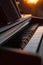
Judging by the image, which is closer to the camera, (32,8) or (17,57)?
(17,57)

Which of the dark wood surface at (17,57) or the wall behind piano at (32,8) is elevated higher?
the dark wood surface at (17,57)

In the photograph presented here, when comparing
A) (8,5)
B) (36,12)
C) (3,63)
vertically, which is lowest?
(36,12)

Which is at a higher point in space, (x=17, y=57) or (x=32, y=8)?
(x=17, y=57)

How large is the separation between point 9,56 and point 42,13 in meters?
8.19

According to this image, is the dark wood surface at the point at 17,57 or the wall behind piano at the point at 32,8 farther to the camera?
the wall behind piano at the point at 32,8

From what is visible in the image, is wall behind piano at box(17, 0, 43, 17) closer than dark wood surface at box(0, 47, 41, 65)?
No

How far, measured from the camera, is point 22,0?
923cm

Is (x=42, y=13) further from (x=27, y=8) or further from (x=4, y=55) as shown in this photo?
(x=4, y=55)

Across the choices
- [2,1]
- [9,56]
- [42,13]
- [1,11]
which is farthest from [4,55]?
[42,13]

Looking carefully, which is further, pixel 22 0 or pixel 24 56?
pixel 22 0

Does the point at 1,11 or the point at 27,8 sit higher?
the point at 1,11

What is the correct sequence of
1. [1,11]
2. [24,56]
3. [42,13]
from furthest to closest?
[42,13] → [1,11] → [24,56]

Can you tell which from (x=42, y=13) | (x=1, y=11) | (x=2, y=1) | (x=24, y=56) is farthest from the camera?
(x=42, y=13)

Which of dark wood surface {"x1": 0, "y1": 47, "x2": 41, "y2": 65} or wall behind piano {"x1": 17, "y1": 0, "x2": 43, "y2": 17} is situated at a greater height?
dark wood surface {"x1": 0, "y1": 47, "x2": 41, "y2": 65}
